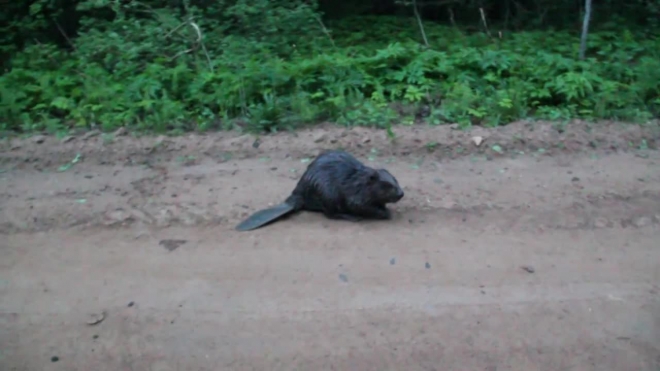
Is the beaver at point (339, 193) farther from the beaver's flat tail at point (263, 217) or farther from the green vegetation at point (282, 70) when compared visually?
the green vegetation at point (282, 70)

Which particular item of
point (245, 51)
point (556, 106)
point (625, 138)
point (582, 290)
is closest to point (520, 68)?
point (556, 106)

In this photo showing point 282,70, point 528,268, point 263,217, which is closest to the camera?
point 528,268

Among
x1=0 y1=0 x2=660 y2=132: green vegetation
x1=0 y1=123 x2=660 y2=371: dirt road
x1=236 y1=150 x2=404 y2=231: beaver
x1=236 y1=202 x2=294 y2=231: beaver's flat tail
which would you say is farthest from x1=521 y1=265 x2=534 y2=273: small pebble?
x1=0 y1=0 x2=660 y2=132: green vegetation

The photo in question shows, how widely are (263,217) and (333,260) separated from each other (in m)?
0.87

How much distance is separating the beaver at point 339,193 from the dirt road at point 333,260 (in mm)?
119

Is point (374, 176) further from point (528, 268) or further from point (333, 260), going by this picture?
point (528, 268)

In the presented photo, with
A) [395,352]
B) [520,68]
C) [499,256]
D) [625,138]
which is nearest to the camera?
[395,352]

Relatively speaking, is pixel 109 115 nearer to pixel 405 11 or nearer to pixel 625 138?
pixel 625 138

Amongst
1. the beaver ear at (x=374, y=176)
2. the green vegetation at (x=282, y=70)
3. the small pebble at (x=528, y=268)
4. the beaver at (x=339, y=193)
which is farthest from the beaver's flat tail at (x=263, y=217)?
the green vegetation at (x=282, y=70)

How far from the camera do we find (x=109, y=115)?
8086 mm

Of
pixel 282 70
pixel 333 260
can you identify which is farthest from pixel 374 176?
pixel 282 70

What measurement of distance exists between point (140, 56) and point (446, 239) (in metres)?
5.83

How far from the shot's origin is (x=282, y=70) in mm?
8609

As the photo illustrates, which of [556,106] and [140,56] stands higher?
[140,56]
